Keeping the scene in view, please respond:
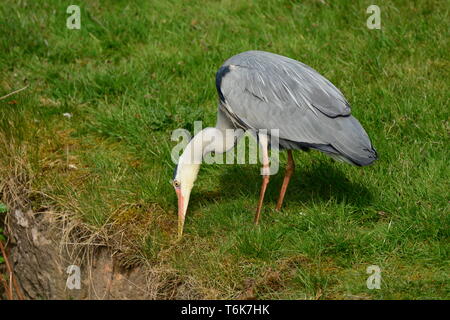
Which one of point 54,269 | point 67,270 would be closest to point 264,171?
point 67,270

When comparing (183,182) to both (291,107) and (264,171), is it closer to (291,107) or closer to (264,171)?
(264,171)

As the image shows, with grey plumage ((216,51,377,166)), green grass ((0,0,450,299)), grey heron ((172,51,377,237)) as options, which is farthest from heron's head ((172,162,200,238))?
grey plumage ((216,51,377,166))

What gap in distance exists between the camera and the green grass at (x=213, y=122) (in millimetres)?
4727

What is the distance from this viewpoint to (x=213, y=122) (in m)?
6.35

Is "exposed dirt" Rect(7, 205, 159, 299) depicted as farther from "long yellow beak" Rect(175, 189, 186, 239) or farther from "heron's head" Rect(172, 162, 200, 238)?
"heron's head" Rect(172, 162, 200, 238)

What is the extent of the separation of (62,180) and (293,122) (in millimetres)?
2046

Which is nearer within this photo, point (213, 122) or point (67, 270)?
point (67, 270)

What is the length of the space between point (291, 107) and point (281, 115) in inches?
3.8

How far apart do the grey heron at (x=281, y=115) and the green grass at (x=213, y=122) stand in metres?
0.36

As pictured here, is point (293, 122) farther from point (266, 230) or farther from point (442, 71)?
point (442, 71)

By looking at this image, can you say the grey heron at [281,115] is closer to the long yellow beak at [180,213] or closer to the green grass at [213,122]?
the long yellow beak at [180,213]

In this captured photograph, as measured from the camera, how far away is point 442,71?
6535 mm

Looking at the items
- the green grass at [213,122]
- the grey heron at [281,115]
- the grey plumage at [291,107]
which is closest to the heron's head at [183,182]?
the grey heron at [281,115]

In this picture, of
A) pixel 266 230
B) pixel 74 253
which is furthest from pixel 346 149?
pixel 74 253
